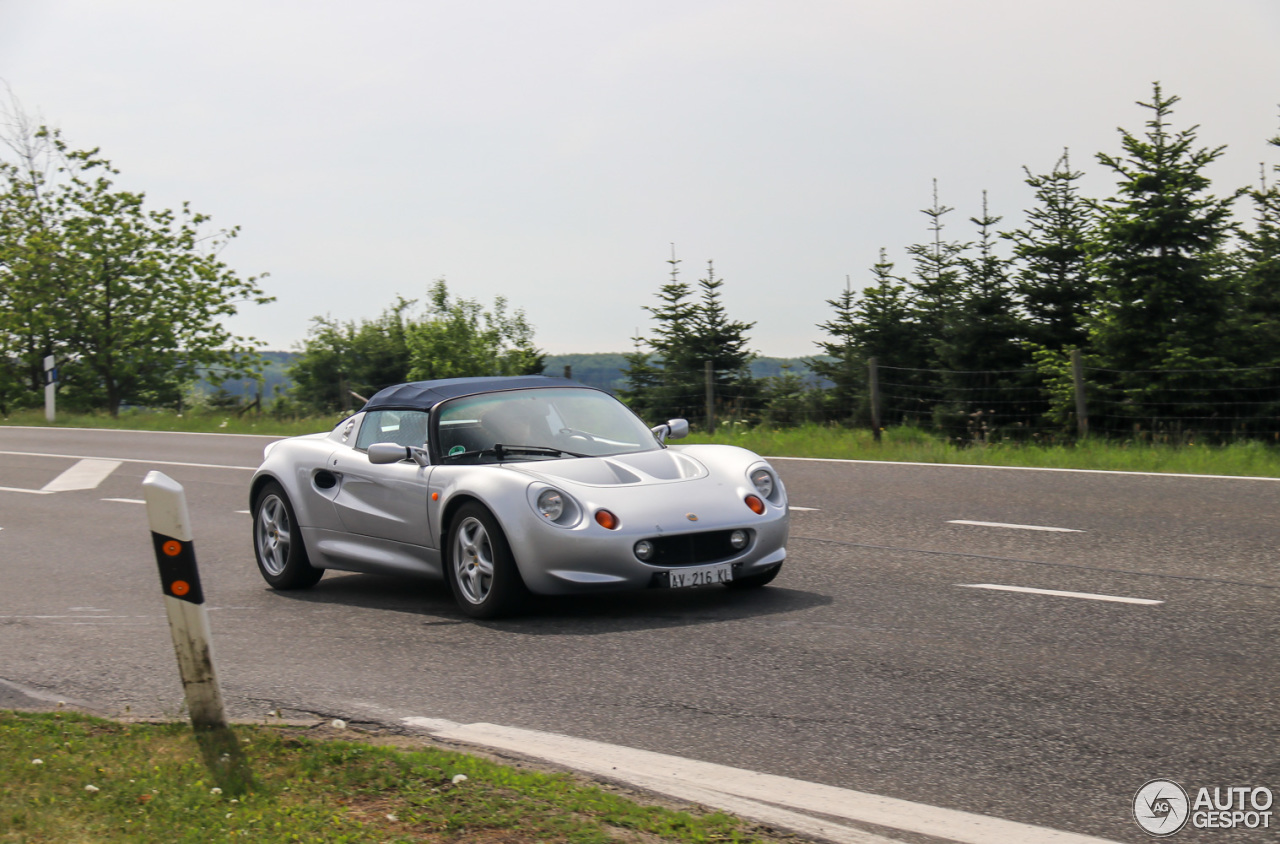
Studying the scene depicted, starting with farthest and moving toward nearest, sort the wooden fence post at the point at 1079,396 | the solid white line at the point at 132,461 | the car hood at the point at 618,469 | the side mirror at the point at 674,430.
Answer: the solid white line at the point at 132,461, the wooden fence post at the point at 1079,396, the side mirror at the point at 674,430, the car hood at the point at 618,469

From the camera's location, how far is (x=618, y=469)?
7.56 meters

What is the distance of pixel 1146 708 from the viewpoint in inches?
194

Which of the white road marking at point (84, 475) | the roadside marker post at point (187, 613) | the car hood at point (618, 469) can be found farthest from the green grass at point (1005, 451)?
the roadside marker post at point (187, 613)

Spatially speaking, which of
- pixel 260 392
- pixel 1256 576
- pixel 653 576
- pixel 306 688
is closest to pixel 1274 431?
pixel 1256 576

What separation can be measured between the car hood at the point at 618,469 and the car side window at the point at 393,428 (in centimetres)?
92

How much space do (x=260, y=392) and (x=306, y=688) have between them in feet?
135

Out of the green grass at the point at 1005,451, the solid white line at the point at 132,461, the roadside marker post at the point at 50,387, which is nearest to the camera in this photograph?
the green grass at the point at 1005,451

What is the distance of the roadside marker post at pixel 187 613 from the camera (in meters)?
4.43

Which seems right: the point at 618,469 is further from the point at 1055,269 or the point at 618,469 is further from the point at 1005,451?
the point at 1055,269

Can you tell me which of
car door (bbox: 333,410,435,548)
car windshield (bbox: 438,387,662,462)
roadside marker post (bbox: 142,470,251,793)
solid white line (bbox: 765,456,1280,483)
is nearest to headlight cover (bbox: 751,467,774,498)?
car windshield (bbox: 438,387,662,462)

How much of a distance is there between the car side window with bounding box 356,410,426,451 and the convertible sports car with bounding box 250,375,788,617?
1cm

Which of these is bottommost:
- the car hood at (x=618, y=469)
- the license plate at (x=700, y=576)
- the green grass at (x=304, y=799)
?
the green grass at (x=304, y=799)

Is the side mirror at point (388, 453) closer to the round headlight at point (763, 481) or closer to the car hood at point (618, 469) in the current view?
the car hood at point (618, 469)

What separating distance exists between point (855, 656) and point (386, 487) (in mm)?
3385
